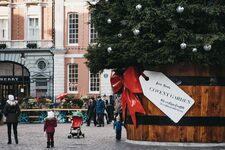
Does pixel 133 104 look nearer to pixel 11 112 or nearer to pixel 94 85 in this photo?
pixel 11 112

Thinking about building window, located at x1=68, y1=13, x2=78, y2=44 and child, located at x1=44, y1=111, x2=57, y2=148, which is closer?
child, located at x1=44, y1=111, x2=57, y2=148

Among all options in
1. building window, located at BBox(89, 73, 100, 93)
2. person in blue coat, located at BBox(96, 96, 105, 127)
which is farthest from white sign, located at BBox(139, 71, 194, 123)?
building window, located at BBox(89, 73, 100, 93)

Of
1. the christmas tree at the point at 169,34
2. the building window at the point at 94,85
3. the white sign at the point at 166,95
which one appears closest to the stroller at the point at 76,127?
the christmas tree at the point at 169,34

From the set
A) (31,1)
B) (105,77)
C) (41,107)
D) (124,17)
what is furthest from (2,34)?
(124,17)

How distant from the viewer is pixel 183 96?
809 inches

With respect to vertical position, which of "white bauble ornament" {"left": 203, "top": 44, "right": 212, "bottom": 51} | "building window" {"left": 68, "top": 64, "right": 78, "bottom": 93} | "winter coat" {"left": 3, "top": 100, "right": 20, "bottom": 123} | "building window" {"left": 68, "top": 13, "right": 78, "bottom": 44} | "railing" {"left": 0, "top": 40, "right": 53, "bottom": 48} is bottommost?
"winter coat" {"left": 3, "top": 100, "right": 20, "bottom": 123}

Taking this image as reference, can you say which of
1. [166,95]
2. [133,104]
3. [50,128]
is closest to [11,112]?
[50,128]

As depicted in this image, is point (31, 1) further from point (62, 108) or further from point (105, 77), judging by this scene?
point (62, 108)

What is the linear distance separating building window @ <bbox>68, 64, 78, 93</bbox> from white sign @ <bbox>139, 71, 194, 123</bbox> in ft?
120

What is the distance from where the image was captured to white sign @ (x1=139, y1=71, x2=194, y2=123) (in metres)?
20.5

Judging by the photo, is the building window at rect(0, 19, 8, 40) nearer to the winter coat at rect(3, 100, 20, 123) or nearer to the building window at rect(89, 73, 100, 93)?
the building window at rect(89, 73, 100, 93)

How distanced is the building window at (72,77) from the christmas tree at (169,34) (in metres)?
36.0

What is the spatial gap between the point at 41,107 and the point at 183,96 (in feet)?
70.0

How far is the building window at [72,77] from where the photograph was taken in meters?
57.3
